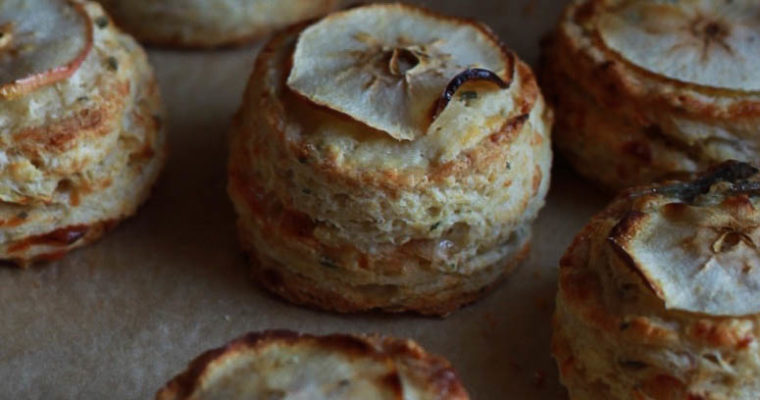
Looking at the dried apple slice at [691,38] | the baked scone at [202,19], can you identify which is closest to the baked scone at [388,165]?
the dried apple slice at [691,38]

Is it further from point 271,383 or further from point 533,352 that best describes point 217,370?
point 533,352

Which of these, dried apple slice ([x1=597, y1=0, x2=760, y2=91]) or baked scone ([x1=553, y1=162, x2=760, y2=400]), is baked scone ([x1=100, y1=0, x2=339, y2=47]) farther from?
baked scone ([x1=553, y1=162, x2=760, y2=400])

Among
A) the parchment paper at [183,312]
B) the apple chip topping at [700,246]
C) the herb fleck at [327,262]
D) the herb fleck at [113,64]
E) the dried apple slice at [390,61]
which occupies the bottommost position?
the parchment paper at [183,312]

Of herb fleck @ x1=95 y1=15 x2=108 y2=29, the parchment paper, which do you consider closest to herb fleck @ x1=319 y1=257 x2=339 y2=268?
the parchment paper

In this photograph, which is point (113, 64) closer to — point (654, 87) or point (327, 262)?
point (327, 262)

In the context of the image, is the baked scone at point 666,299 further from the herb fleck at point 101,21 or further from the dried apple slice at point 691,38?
the herb fleck at point 101,21

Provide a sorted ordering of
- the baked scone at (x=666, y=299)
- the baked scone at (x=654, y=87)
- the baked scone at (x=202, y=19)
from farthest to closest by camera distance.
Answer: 1. the baked scone at (x=202, y=19)
2. the baked scone at (x=654, y=87)
3. the baked scone at (x=666, y=299)
